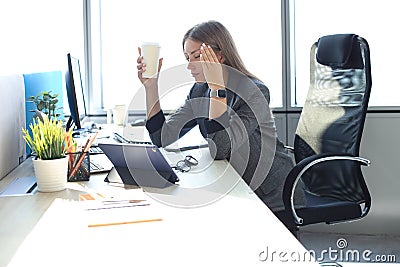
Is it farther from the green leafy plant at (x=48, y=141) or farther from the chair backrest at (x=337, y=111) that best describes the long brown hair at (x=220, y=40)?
the green leafy plant at (x=48, y=141)

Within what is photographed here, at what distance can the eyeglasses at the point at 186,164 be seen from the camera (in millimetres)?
1818

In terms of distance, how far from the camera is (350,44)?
7.61ft

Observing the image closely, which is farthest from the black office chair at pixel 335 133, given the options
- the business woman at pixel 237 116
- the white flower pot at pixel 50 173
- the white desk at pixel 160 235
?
the white flower pot at pixel 50 173

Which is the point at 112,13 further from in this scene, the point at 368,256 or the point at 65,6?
the point at 368,256

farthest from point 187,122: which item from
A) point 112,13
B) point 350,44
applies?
point 112,13

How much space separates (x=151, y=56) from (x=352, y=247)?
1.99m

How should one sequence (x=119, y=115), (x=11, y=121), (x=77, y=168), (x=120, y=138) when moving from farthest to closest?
1. (x=119, y=115)
2. (x=120, y=138)
3. (x=11, y=121)
4. (x=77, y=168)

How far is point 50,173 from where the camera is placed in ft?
4.88

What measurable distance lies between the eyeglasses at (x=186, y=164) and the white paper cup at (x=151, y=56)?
376 millimetres

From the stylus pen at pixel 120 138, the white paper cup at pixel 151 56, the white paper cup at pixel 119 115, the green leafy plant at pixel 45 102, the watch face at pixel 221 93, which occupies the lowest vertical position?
the stylus pen at pixel 120 138

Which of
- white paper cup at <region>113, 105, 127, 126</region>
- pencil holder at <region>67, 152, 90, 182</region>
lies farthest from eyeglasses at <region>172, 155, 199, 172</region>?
white paper cup at <region>113, 105, 127, 126</region>

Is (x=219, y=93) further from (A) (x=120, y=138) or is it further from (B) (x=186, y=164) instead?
(A) (x=120, y=138)

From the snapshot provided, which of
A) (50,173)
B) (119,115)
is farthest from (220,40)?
(119,115)

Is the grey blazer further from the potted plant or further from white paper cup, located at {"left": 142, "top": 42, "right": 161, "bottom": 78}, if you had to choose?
the potted plant
